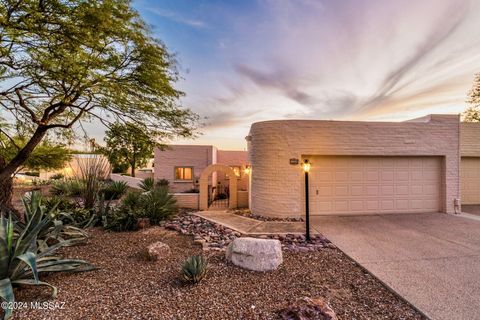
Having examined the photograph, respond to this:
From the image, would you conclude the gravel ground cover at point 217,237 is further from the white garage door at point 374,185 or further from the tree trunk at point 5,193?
the tree trunk at point 5,193

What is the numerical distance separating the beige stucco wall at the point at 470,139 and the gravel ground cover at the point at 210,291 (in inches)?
394

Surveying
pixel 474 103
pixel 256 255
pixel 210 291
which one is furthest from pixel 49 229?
pixel 474 103

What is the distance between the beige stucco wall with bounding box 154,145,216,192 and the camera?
15375 millimetres

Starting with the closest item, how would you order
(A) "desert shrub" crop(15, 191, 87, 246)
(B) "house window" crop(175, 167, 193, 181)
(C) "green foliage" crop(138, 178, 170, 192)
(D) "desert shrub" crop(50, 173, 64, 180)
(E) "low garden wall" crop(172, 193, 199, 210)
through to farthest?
(A) "desert shrub" crop(15, 191, 87, 246) < (E) "low garden wall" crop(172, 193, 199, 210) < (C) "green foliage" crop(138, 178, 170, 192) < (B) "house window" crop(175, 167, 193, 181) < (D) "desert shrub" crop(50, 173, 64, 180)

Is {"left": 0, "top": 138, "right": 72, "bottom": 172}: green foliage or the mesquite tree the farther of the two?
{"left": 0, "top": 138, "right": 72, "bottom": 172}: green foliage

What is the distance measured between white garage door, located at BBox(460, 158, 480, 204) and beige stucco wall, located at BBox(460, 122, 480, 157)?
1.34ft

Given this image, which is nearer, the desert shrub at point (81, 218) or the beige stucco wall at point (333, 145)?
the desert shrub at point (81, 218)

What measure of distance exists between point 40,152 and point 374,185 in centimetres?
1243

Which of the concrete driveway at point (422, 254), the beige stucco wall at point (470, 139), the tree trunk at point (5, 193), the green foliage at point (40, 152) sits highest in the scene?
the beige stucco wall at point (470, 139)

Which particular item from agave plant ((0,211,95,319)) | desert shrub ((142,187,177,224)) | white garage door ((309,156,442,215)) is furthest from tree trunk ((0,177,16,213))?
white garage door ((309,156,442,215))

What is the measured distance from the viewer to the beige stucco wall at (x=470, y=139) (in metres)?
9.77

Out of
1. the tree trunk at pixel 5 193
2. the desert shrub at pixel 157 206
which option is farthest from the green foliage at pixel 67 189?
the desert shrub at pixel 157 206

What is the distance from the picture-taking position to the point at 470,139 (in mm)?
9852

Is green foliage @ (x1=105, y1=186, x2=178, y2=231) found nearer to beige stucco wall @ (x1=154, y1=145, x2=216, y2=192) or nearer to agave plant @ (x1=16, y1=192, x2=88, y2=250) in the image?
agave plant @ (x1=16, y1=192, x2=88, y2=250)
